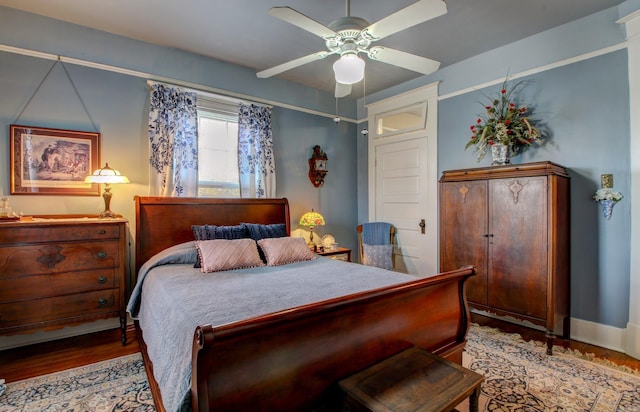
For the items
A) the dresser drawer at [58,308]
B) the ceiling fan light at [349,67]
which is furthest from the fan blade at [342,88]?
the dresser drawer at [58,308]

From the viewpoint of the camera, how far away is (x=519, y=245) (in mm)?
2930

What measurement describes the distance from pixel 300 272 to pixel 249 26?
92.5 inches

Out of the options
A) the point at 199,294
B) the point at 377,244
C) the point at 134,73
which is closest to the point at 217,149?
the point at 134,73

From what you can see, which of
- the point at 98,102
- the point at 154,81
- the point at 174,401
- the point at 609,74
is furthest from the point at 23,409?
the point at 609,74

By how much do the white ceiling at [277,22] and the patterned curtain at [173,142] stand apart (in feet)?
1.90

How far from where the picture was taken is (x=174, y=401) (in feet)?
4.20

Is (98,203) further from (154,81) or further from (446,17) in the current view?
(446,17)

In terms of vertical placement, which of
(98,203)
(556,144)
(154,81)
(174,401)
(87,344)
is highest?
(154,81)

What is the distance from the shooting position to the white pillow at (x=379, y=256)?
4387 millimetres

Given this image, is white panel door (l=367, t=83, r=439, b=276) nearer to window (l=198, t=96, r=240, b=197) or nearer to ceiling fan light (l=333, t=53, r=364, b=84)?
window (l=198, t=96, r=240, b=197)

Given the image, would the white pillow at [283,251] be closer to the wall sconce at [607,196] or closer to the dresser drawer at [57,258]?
the dresser drawer at [57,258]

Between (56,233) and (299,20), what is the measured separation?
8.20 feet

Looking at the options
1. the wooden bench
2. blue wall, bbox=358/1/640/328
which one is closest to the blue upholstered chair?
blue wall, bbox=358/1/640/328

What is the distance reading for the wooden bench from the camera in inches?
53.0
